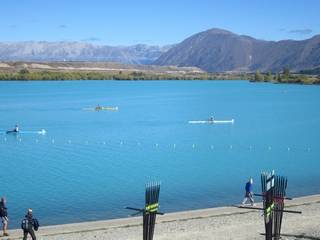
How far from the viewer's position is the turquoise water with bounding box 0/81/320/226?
108 feet

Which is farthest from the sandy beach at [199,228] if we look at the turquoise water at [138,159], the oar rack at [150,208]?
the oar rack at [150,208]

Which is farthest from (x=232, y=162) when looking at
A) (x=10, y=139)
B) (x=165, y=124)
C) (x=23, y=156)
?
(x=165, y=124)

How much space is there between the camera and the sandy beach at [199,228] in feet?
70.8

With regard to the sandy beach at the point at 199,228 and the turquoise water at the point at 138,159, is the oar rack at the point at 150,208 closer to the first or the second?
the sandy beach at the point at 199,228

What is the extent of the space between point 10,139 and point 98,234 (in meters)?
44.5

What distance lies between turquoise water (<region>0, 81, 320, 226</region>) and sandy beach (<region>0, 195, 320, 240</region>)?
4.71 meters

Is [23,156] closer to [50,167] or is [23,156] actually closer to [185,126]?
[50,167]

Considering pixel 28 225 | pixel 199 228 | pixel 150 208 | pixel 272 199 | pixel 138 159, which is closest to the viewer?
pixel 150 208

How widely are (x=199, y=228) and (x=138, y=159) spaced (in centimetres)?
2734

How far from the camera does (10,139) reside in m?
64.3

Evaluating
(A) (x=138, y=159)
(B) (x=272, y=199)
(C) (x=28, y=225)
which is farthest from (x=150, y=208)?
(A) (x=138, y=159)

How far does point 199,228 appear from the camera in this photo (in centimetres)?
2281

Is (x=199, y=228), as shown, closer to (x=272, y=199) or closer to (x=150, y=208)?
(x=272, y=199)

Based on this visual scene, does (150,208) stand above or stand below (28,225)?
above
